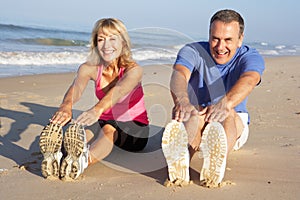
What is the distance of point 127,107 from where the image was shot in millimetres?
3293

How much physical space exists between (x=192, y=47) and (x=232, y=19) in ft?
1.29

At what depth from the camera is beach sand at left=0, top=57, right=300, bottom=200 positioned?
2.48 meters

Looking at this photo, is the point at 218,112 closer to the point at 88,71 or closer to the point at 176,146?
the point at 176,146

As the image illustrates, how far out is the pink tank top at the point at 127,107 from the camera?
3.25 metres

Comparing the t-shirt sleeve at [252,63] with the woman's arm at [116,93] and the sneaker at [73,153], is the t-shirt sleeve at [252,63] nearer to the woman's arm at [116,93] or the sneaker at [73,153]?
the woman's arm at [116,93]

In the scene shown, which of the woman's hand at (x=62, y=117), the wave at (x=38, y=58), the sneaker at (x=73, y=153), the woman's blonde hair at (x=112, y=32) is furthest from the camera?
the wave at (x=38, y=58)

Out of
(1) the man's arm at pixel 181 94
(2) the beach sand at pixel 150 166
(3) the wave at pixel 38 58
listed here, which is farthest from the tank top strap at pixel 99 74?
(3) the wave at pixel 38 58

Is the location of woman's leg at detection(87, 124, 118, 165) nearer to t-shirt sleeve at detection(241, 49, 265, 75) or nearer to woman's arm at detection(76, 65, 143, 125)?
woman's arm at detection(76, 65, 143, 125)

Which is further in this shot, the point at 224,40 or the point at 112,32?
the point at 112,32

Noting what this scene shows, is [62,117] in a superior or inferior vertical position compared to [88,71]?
inferior

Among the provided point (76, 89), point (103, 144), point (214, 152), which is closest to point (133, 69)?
point (76, 89)

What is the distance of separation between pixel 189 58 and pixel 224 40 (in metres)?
0.30

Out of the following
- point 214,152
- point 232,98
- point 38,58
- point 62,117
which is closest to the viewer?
point 214,152

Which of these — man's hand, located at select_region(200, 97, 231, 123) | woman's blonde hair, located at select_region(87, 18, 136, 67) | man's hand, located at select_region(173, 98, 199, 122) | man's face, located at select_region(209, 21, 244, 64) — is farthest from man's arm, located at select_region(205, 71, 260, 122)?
woman's blonde hair, located at select_region(87, 18, 136, 67)
